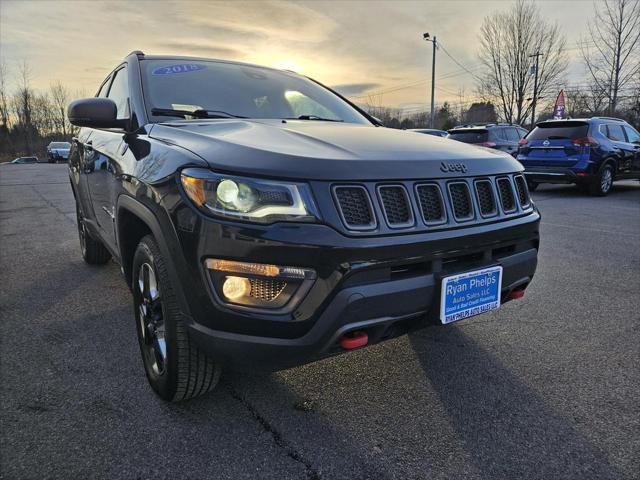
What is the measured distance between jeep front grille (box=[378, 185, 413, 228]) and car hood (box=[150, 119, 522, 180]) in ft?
0.17

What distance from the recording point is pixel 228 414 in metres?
2.10

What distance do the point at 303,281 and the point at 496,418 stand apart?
3.73 ft

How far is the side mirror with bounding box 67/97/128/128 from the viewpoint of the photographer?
2418mm

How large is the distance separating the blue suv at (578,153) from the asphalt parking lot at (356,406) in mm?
6974

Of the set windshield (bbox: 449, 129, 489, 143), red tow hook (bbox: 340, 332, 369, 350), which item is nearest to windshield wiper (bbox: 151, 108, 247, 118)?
red tow hook (bbox: 340, 332, 369, 350)

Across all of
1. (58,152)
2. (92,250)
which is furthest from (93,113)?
(58,152)

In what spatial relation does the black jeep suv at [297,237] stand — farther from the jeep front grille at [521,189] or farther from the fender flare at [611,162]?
the fender flare at [611,162]

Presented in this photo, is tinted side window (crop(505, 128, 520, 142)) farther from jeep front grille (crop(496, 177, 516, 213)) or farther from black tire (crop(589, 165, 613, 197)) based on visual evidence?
jeep front grille (crop(496, 177, 516, 213))

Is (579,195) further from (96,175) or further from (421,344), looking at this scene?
(96,175)

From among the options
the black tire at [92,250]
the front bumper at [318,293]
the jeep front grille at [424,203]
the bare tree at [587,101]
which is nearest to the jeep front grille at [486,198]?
the jeep front grille at [424,203]

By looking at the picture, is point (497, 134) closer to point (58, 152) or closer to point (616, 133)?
point (616, 133)

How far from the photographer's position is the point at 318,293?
1.65 meters

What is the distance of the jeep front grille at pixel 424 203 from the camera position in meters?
1.72

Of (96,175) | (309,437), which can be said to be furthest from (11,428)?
(96,175)
